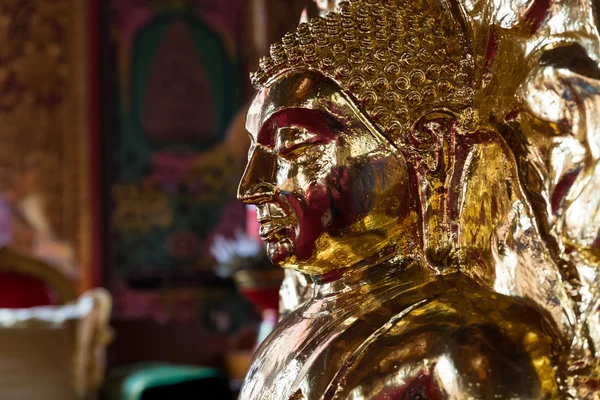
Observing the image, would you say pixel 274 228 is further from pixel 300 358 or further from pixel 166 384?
pixel 166 384

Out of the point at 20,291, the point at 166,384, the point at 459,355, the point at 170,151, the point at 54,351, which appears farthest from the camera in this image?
the point at 170,151

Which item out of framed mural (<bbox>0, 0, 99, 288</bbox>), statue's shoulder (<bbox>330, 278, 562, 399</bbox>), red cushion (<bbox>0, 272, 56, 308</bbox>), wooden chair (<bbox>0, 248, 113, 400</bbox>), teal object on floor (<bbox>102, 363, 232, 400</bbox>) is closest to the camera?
statue's shoulder (<bbox>330, 278, 562, 399</bbox>)

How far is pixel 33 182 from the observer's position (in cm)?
362

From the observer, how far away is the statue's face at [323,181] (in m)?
0.46

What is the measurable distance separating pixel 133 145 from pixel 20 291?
0.89 meters

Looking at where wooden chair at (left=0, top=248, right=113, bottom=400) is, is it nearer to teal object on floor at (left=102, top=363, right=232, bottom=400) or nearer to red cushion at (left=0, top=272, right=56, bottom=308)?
teal object on floor at (left=102, top=363, right=232, bottom=400)

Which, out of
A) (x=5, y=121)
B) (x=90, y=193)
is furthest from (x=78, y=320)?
(x=5, y=121)

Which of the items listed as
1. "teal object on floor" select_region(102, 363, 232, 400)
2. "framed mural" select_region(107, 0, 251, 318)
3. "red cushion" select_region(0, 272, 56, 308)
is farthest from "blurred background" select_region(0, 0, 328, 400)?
"teal object on floor" select_region(102, 363, 232, 400)

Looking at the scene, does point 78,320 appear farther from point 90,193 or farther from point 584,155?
point 584,155

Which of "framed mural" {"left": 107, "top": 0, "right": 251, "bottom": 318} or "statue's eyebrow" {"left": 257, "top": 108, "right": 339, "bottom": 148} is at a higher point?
"framed mural" {"left": 107, "top": 0, "right": 251, "bottom": 318}

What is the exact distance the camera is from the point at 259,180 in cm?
48

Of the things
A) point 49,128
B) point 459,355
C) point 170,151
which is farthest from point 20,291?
point 459,355

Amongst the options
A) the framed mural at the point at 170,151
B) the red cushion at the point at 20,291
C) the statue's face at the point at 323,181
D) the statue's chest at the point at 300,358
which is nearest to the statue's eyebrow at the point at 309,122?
the statue's face at the point at 323,181

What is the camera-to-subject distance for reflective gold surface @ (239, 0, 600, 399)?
16.4 inches
